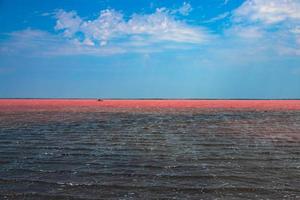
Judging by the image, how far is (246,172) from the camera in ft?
43.0

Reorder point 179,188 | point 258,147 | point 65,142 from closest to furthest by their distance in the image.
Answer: point 179,188
point 258,147
point 65,142

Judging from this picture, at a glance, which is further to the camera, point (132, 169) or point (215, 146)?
point (215, 146)

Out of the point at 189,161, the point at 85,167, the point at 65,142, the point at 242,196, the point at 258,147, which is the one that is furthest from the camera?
the point at 65,142

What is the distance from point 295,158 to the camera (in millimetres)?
15789

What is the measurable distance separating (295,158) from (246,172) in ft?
12.3

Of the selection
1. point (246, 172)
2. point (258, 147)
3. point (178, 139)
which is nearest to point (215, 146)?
point (258, 147)

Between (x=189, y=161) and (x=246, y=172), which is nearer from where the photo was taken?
(x=246, y=172)

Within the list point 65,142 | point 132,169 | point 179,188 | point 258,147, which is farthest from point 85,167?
point 258,147

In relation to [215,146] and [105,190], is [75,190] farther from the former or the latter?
[215,146]

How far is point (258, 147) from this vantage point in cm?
1911

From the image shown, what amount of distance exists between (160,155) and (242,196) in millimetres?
6745

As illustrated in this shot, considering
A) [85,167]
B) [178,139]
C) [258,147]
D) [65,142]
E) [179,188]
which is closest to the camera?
[179,188]

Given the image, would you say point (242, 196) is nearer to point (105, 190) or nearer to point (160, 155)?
point (105, 190)

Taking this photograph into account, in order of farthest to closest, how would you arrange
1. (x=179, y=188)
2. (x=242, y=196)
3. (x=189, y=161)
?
1. (x=189, y=161)
2. (x=179, y=188)
3. (x=242, y=196)
